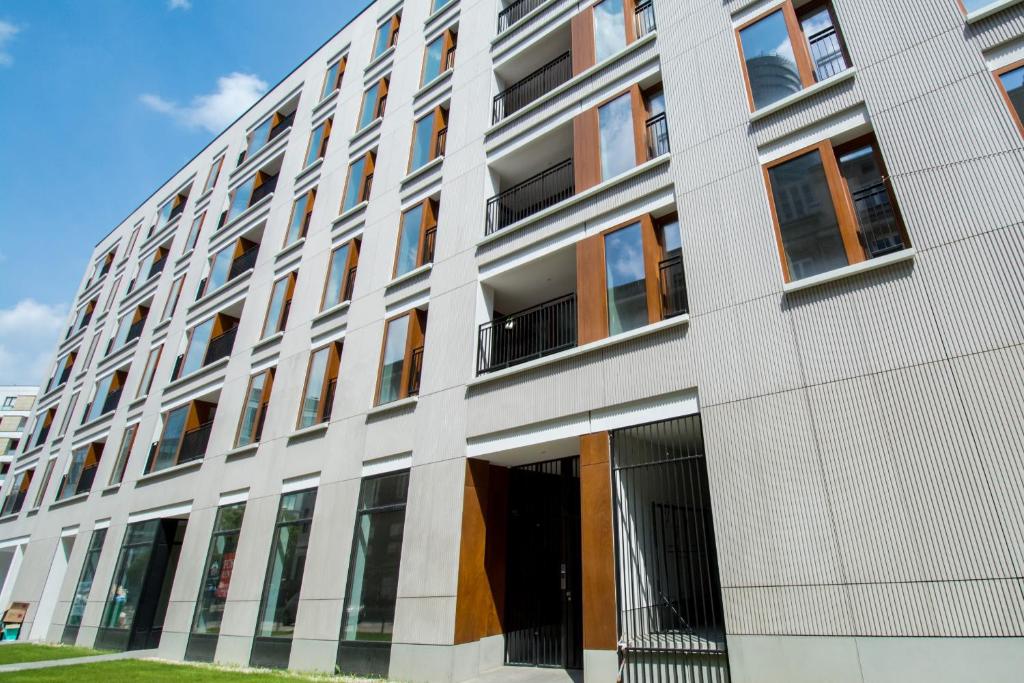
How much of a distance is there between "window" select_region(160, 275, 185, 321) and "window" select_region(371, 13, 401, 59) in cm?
1290

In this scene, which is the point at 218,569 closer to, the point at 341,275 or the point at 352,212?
the point at 341,275

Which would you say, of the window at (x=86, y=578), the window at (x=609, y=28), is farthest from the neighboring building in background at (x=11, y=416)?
the window at (x=609, y=28)

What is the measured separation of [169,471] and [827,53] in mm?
21529

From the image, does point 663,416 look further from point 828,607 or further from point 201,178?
point 201,178

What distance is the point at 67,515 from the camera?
78.9 ft

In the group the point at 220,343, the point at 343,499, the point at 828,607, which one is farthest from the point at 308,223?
the point at 828,607

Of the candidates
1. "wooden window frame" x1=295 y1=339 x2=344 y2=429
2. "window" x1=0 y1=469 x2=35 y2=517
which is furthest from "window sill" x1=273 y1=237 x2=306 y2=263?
"window" x1=0 y1=469 x2=35 y2=517

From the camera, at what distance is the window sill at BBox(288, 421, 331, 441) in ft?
49.8

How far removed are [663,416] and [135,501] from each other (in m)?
19.7

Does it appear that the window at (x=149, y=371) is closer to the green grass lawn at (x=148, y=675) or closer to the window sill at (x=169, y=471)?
the window sill at (x=169, y=471)

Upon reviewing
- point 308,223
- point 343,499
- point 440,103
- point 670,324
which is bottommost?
point 343,499

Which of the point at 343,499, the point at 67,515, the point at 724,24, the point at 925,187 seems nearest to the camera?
the point at 925,187

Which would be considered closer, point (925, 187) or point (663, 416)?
point (925, 187)

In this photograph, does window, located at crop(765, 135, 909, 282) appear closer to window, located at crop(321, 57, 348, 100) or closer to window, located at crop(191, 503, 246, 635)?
window, located at crop(191, 503, 246, 635)
